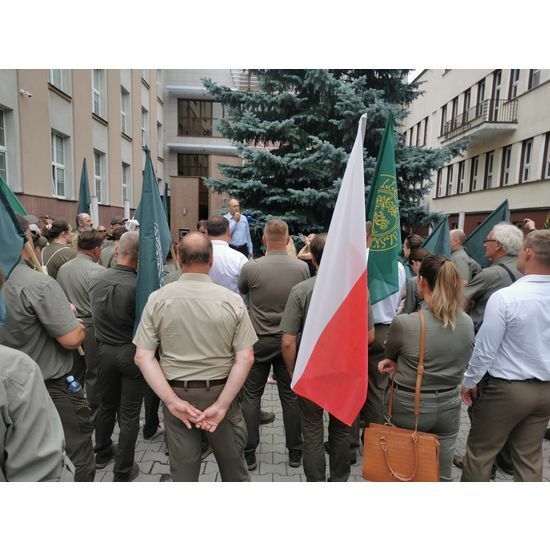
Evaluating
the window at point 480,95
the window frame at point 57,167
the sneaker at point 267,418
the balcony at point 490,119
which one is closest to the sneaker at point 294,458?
the sneaker at point 267,418

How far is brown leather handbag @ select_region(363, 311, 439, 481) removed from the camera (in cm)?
258

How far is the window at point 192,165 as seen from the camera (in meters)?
29.0

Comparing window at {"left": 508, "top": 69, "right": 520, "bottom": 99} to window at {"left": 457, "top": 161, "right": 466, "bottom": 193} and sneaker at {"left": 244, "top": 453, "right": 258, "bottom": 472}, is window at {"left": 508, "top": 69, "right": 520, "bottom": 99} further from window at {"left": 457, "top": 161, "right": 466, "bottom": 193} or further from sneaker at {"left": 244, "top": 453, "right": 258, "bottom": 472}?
sneaker at {"left": 244, "top": 453, "right": 258, "bottom": 472}

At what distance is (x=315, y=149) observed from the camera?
908 cm

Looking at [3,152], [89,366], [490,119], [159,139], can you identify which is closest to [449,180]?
[490,119]

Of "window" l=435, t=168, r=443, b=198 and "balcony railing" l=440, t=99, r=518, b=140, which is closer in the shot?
"balcony railing" l=440, t=99, r=518, b=140

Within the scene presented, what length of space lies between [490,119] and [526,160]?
251 centimetres

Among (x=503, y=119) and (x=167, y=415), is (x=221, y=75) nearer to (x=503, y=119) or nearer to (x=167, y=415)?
(x=503, y=119)

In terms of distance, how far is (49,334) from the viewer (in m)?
2.78

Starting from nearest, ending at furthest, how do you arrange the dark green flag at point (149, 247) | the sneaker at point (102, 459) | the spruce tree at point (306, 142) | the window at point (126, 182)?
1. the dark green flag at point (149, 247)
2. the sneaker at point (102, 459)
3. the spruce tree at point (306, 142)
4. the window at point (126, 182)

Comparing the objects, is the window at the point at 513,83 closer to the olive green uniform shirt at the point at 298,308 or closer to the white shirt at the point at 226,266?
the white shirt at the point at 226,266

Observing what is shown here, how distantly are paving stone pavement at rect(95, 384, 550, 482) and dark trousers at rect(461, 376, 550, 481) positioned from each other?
31.2 inches

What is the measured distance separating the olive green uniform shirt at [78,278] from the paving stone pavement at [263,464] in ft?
4.67

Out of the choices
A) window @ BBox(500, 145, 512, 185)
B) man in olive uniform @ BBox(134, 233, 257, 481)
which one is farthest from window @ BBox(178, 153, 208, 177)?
man in olive uniform @ BBox(134, 233, 257, 481)
